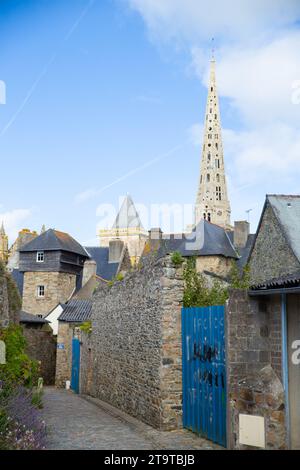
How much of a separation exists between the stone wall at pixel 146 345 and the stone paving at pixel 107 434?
0.36 m

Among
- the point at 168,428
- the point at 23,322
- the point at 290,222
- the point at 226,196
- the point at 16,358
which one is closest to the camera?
the point at 168,428

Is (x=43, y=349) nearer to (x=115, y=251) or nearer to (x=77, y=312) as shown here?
(x=77, y=312)

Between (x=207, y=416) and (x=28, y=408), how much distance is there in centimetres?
294

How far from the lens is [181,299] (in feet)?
33.0

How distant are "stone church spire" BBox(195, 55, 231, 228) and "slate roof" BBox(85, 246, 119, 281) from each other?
41579 mm

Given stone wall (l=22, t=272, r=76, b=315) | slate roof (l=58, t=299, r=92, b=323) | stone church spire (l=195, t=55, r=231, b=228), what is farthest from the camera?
stone church spire (l=195, t=55, r=231, b=228)

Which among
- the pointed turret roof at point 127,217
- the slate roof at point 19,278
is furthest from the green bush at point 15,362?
the pointed turret roof at point 127,217

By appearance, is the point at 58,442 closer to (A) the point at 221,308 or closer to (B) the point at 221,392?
(B) the point at 221,392

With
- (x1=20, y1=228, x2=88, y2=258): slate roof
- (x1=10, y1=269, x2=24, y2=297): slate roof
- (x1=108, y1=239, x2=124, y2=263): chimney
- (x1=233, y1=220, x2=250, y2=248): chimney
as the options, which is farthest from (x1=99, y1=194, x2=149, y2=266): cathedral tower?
(x1=233, y1=220, x2=250, y2=248): chimney

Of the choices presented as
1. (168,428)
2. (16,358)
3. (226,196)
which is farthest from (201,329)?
(226,196)

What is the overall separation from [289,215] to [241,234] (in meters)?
13.9

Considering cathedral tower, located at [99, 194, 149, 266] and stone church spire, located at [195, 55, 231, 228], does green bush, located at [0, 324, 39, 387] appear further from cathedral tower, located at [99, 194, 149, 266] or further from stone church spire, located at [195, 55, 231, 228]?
stone church spire, located at [195, 55, 231, 228]

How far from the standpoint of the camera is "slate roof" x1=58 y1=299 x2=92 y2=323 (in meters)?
25.6

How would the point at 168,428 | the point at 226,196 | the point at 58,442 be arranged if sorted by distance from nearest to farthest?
the point at 58,442, the point at 168,428, the point at 226,196
